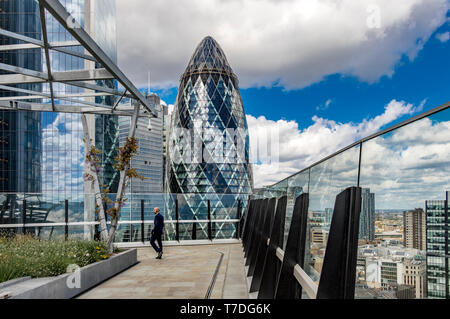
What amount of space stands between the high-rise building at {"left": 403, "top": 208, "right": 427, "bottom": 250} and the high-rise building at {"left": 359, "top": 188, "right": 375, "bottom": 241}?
0.90 feet

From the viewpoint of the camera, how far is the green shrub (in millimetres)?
6105

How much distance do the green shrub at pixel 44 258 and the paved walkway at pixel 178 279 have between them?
27.9 inches

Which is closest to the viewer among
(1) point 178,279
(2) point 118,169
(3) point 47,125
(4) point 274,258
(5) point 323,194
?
(5) point 323,194

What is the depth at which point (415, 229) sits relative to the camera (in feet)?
4.59

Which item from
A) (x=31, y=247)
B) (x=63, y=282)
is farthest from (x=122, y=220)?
(x=63, y=282)

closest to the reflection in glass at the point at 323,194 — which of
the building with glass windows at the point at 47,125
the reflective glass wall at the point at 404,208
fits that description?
the reflective glass wall at the point at 404,208

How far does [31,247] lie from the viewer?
761 centimetres

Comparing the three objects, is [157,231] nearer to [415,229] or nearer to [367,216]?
[367,216]

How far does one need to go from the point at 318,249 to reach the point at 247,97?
6390 cm

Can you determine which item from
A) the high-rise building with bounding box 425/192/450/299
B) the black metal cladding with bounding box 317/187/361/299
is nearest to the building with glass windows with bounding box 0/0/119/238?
the black metal cladding with bounding box 317/187/361/299

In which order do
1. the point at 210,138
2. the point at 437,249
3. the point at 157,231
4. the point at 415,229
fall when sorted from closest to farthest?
1. the point at 437,249
2. the point at 415,229
3. the point at 157,231
4. the point at 210,138

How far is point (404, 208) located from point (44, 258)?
6.77 m

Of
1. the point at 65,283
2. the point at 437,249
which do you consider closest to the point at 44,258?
the point at 65,283
